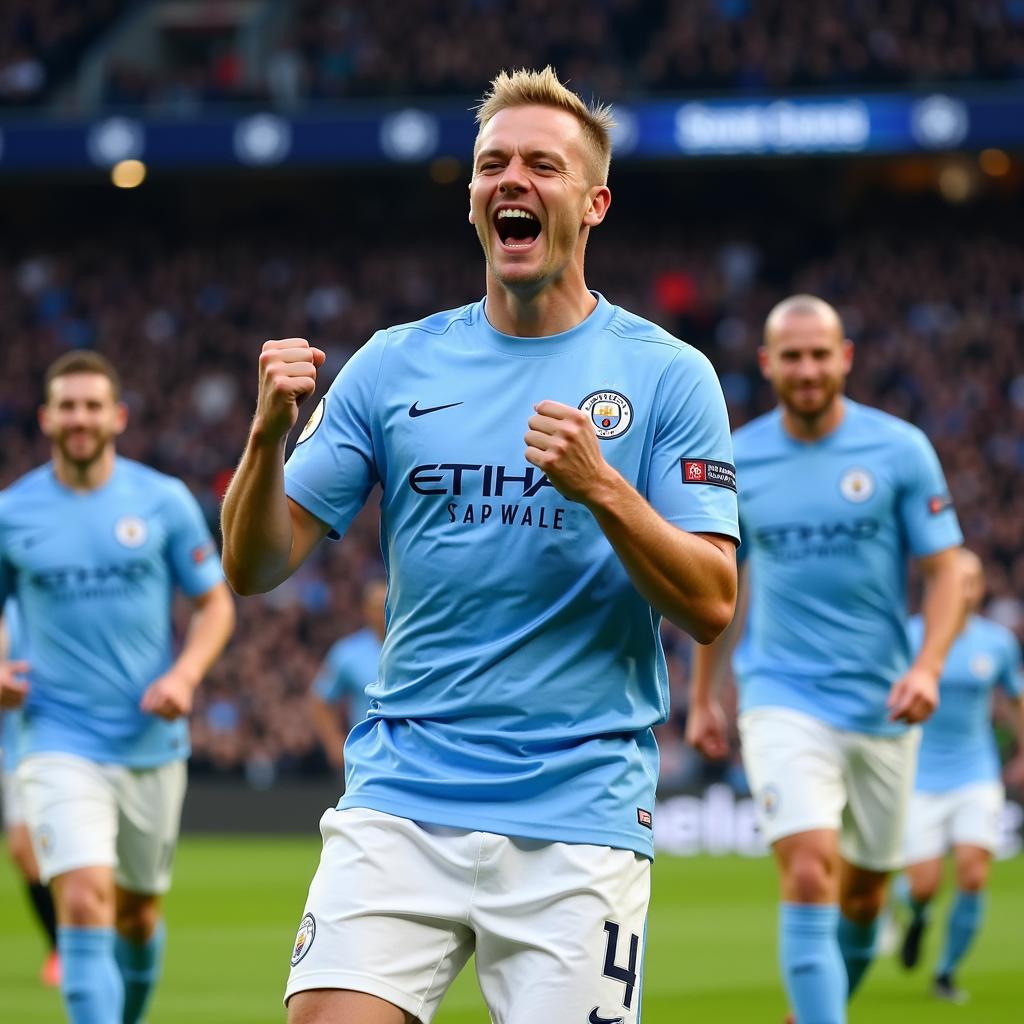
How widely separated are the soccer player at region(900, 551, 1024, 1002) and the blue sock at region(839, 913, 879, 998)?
2.63 metres

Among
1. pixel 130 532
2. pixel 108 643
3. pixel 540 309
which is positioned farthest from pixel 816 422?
pixel 540 309

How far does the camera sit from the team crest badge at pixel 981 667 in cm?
1189

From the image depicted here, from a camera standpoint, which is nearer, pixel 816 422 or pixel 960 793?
pixel 816 422

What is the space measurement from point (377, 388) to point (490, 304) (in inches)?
11.7

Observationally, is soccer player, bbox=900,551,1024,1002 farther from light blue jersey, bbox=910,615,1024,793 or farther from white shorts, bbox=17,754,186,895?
white shorts, bbox=17,754,186,895

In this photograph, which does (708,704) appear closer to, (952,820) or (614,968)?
(614,968)

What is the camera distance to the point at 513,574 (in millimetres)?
3727

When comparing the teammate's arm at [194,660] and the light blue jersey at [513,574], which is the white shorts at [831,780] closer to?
the teammate's arm at [194,660]

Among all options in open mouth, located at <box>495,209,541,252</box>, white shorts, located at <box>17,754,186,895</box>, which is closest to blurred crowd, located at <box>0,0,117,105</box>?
white shorts, located at <box>17,754,186,895</box>

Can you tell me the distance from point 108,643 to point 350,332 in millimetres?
21586

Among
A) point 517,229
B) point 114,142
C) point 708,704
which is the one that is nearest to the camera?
point 517,229

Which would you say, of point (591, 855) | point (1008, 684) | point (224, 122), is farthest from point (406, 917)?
point (224, 122)

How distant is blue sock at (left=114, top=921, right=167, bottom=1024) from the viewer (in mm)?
7566

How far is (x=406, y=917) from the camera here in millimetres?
3650
